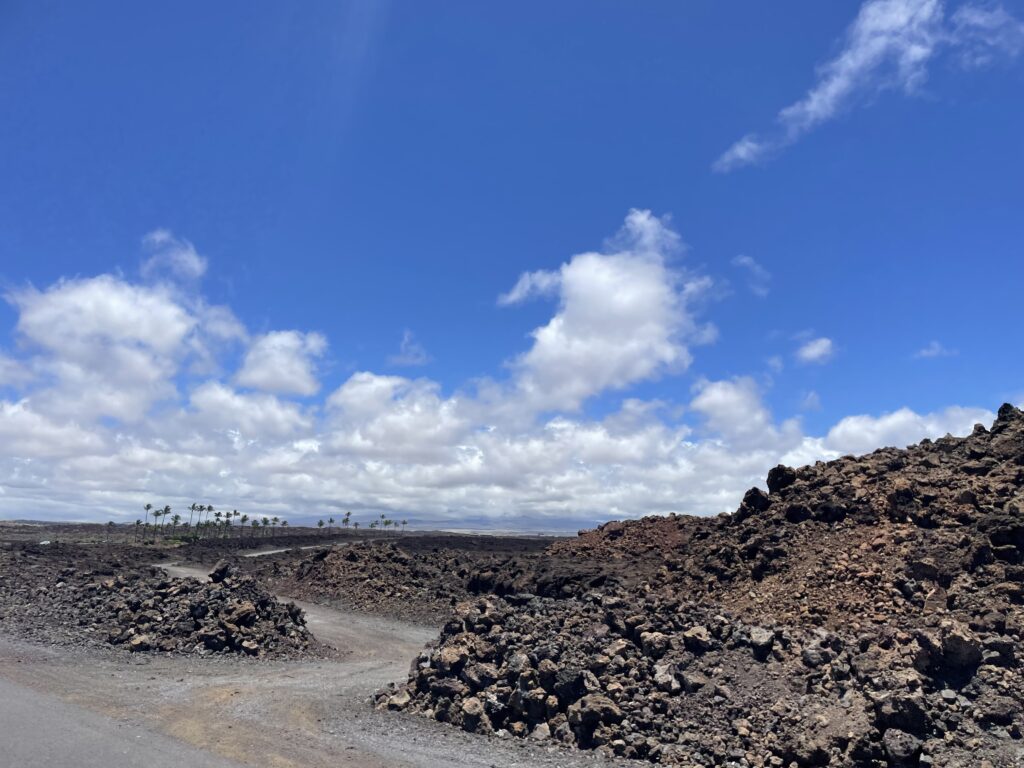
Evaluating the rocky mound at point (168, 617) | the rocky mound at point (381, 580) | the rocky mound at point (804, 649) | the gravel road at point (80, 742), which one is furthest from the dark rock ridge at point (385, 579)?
the gravel road at point (80, 742)

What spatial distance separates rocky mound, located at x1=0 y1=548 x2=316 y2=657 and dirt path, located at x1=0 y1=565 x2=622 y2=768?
103 cm

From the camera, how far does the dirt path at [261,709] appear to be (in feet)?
46.8

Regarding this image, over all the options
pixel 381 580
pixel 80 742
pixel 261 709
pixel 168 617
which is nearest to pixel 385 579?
pixel 381 580

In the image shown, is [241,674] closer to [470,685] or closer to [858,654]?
[470,685]

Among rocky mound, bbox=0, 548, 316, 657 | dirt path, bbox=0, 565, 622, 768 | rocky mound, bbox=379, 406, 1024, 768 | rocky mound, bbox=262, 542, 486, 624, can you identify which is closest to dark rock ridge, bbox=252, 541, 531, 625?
rocky mound, bbox=262, 542, 486, 624

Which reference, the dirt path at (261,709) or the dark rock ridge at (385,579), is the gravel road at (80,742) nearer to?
the dirt path at (261,709)

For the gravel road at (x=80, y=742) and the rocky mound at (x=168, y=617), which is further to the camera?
the rocky mound at (x=168, y=617)

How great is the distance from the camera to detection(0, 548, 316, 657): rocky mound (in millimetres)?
24422

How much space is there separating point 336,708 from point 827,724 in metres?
11.8

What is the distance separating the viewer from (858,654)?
16.1 meters

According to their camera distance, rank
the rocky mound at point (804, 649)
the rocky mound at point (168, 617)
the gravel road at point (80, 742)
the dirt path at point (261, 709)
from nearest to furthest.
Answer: the gravel road at point (80, 742)
the rocky mound at point (804, 649)
the dirt path at point (261, 709)
the rocky mound at point (168, 617)

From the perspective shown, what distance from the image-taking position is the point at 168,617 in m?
25.4

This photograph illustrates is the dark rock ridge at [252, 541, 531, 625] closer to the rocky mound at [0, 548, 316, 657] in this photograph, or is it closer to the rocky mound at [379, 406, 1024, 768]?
the rocky mound at [0, 548, 316, 657]

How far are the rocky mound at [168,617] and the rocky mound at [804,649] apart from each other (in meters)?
8.69
